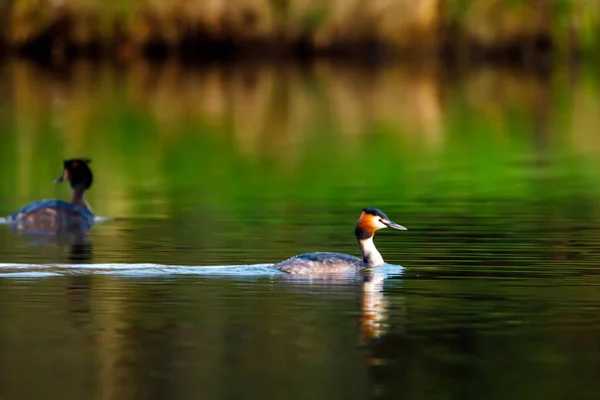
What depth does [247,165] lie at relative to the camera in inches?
996

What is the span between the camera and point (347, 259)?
44.8 feet

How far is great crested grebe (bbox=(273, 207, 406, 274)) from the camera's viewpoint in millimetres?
13516

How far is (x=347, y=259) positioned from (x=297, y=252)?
1.65 meters

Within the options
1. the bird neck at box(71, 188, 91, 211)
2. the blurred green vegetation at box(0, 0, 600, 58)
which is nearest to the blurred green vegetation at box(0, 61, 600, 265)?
the bird neck at box(71, 188, 91, 211)

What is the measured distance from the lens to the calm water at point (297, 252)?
32.2ft

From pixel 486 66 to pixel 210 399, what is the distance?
4884 cm

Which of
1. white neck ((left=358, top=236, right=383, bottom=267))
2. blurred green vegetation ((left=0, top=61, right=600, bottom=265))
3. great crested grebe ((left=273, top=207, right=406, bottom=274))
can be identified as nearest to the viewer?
great crested grebe ((left=273, top=207, right=406, bottom=274))

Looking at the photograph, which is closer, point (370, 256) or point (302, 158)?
point (370, 256)

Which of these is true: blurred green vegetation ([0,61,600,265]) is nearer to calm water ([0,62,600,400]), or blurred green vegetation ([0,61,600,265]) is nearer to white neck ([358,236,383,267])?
calm water ([0,62,600,400])

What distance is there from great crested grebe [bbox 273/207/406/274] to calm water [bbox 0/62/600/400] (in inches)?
7.2

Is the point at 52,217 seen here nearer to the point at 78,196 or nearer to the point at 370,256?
the point at 78,196

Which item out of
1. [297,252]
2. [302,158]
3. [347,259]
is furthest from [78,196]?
[302,158]

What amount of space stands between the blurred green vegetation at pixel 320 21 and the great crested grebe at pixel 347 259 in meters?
36.8

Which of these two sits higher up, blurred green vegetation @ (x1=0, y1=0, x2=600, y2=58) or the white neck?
blurred green vegetation @ (x1=0, y1=0, x2=600, y2=58)
